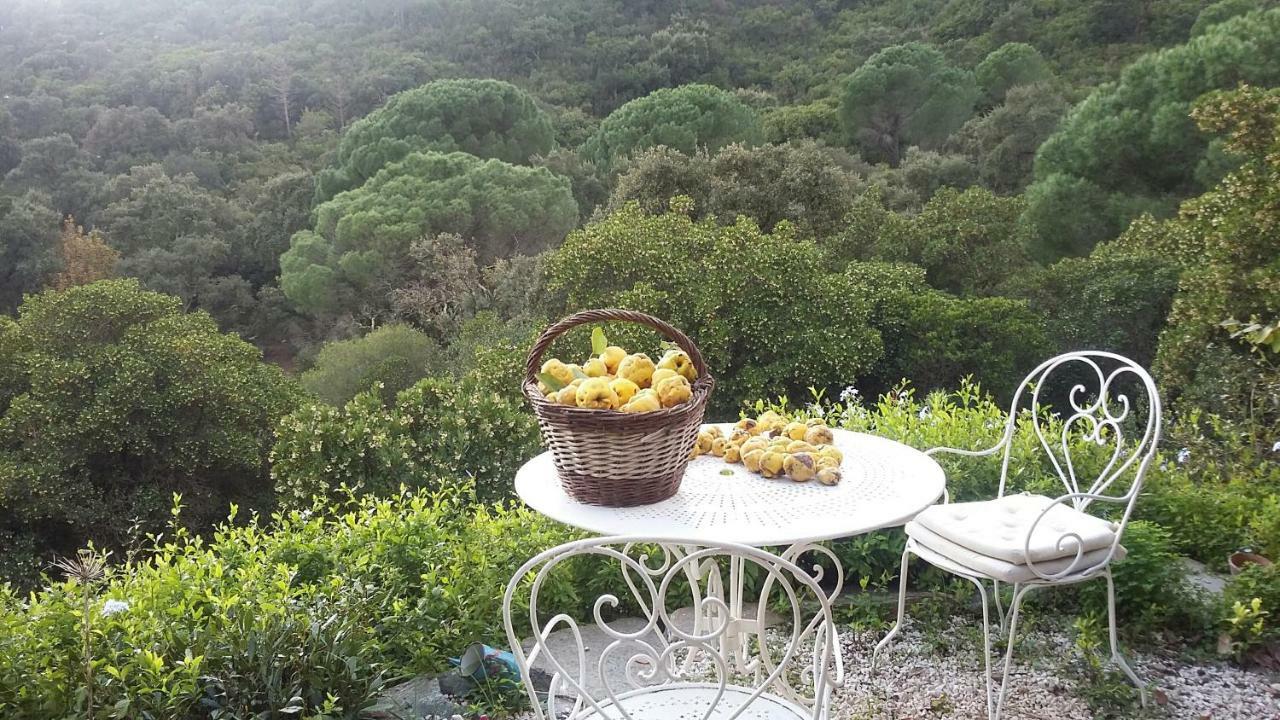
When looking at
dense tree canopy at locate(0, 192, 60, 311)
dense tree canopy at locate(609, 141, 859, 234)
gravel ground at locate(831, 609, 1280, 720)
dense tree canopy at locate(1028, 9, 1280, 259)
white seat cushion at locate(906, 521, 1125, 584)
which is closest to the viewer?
white seat cushion at locate(906, 521, 1125, 584)

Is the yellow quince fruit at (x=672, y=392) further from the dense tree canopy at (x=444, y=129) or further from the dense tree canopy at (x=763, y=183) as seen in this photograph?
the dense tree canopy at (x=444, y=129)

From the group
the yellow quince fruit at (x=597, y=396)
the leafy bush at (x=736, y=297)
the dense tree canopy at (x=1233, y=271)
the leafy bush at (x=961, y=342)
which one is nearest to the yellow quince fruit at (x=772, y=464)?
the yellow quince fruit at (x=597, y=396)

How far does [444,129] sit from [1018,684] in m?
16.0

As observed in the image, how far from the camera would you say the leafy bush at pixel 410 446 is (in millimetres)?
4270

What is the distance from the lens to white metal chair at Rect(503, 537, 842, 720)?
114 cm

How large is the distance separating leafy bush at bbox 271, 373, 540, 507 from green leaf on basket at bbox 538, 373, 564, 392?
2.51 meters

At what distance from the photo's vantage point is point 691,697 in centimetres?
144

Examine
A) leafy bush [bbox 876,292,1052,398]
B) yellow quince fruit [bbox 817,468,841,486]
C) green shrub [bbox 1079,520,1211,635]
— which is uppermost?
yellow quince fruit [bbox 817,468,841,486]

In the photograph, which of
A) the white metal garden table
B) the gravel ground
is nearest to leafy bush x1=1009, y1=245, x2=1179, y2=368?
the gravel ground

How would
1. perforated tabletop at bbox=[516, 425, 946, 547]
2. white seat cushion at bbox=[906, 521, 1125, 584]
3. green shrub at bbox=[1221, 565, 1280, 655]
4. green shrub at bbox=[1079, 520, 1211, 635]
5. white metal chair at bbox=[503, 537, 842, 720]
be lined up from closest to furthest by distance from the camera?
white metal chair at bbox=[503, 537, 842, 720], perforated tabletop at bbox=[516, 425, 946, 547], white seat cushion at bbox=[906, 521, 1125, 584], green shrub at bbox=[1221, 565, 1280, 655], green shrub at bbox=[1079, 520, 1211, 635]

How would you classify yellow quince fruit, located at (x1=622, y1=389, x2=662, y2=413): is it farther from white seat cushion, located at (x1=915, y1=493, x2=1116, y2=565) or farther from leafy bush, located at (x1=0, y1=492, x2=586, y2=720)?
leafy bush, located at (x1=0, y1=492, x2=586, y2=720)

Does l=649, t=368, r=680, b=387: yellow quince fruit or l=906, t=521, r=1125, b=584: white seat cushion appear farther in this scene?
A: l=906, t=521, r=1125, b=584: white seat cushion

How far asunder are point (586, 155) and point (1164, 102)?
391 inches

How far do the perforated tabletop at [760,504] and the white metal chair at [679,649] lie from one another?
6 centimetres
